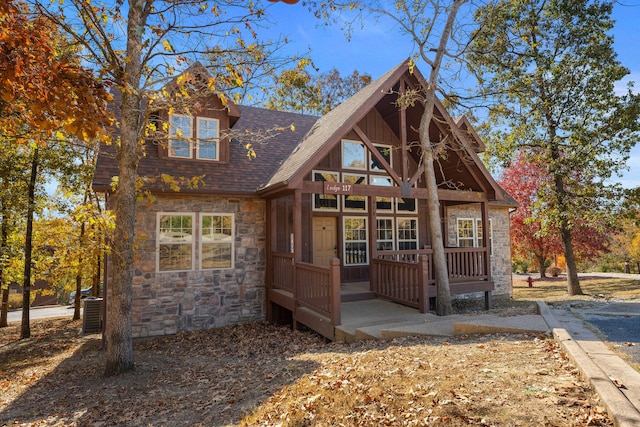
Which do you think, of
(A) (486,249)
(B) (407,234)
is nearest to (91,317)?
(B) (407,234)

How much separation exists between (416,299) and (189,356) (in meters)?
4.83

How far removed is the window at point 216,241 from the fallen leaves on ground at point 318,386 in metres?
2.33

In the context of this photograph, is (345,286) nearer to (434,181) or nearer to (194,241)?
(434,181)

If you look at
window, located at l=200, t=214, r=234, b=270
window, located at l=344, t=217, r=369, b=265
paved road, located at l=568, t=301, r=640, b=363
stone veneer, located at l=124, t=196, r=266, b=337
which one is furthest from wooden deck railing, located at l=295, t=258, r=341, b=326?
paved road, located at l=568, t=301, r=640, b=363

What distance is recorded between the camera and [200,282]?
9.32m

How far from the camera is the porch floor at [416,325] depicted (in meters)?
5.99

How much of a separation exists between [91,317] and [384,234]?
361 inches

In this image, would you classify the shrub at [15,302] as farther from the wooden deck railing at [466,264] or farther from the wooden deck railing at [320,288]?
the wooden deck railing at [466,264]

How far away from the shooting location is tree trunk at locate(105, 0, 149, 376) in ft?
20.0

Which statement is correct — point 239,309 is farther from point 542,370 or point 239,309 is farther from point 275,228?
point 542,370

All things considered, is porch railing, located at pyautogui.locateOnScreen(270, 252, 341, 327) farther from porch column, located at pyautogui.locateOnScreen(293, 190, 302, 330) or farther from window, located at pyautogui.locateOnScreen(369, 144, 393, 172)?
window, located at pyautogui.locateOnScreen(369, 144, 393, 172)

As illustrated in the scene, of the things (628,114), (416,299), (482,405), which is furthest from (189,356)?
(628,114)

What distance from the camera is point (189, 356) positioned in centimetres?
722

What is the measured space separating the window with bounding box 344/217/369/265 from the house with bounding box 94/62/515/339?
32mm
